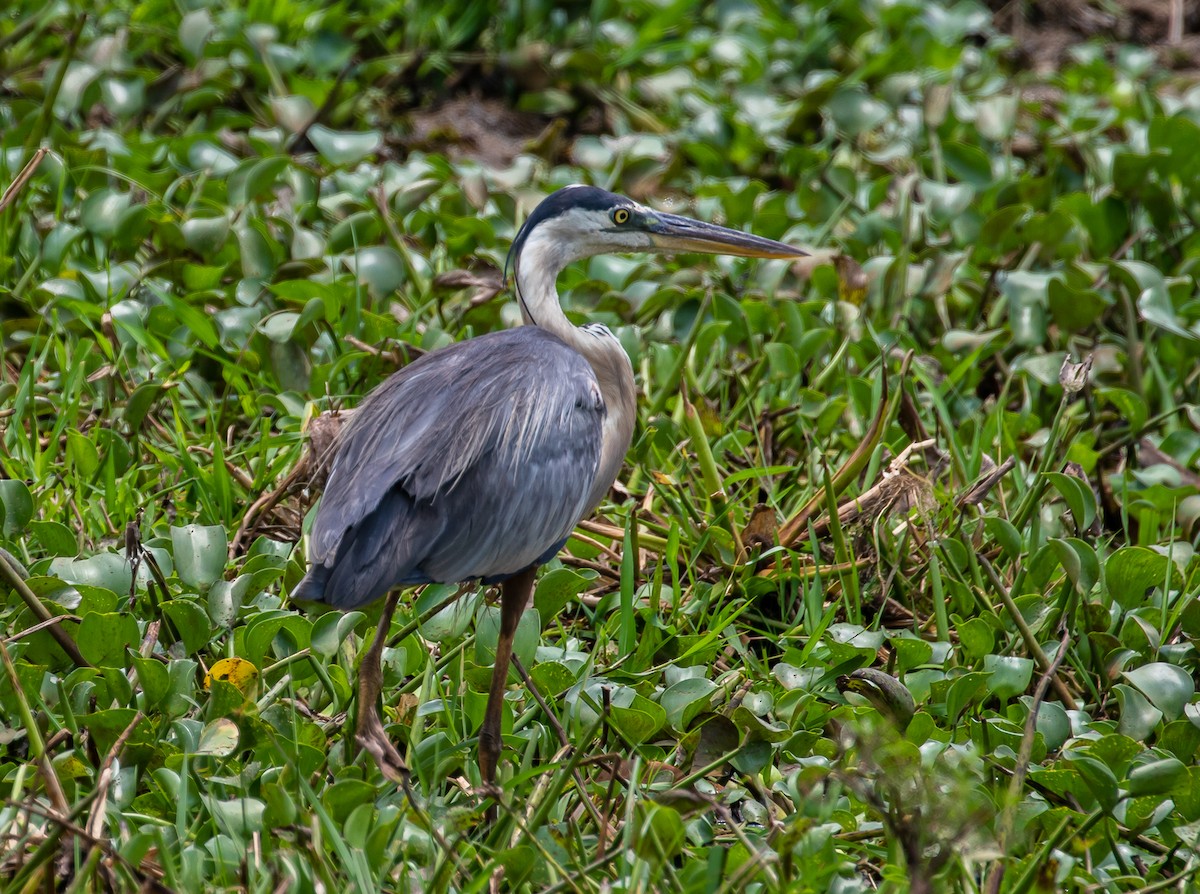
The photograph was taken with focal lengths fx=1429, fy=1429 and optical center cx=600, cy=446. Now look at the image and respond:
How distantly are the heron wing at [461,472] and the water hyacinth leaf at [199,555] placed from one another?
0.35 metres

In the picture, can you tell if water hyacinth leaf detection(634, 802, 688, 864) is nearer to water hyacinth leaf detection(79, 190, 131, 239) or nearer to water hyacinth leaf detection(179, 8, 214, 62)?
water hyacinth leaf detection(79, 190, 131, 239)

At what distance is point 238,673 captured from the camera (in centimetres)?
292

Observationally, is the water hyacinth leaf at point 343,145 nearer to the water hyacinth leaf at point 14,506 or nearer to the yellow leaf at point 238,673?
the water hyacinth leaf at point 14,506

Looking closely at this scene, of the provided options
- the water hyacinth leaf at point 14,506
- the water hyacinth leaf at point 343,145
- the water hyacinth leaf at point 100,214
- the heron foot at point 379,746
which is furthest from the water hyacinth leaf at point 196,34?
the heron foot at point 379,746

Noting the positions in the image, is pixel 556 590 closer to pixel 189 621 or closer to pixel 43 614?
pixel 189 621

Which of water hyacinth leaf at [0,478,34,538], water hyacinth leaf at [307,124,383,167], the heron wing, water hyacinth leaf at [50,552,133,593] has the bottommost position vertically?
water hyacinth leaf at [50,552,133,593]

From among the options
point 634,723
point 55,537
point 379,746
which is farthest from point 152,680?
point 634,723

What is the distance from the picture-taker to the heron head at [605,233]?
346 centimetres

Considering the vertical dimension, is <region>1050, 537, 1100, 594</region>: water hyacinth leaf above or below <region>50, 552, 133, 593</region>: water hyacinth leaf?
below

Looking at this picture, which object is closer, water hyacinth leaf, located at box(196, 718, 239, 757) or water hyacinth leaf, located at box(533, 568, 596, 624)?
water hyacinth leaf, located at box(196, 718, 239, 757)

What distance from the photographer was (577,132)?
20.2ft

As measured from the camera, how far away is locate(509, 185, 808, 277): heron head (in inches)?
136

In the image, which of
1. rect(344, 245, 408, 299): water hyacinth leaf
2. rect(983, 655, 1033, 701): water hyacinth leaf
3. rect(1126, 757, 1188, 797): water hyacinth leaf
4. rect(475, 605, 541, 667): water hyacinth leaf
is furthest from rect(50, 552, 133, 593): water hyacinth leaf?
rect(1126, 757, 1188, 797): water hyacinth leaf

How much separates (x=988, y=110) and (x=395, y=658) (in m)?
3.75
